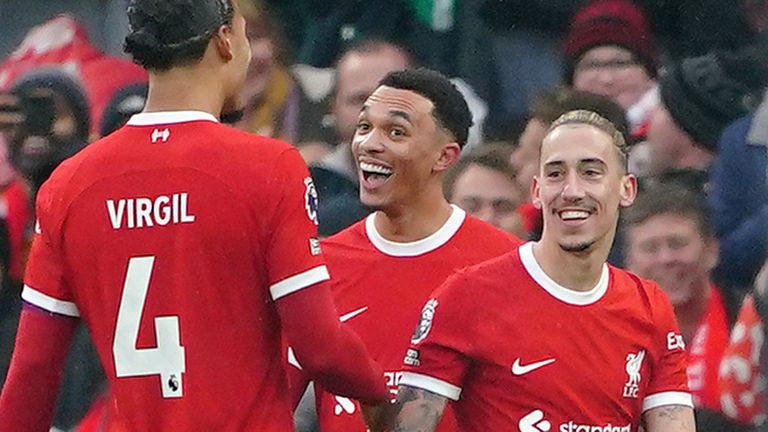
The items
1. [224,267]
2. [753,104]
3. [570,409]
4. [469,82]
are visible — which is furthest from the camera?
[469,82]

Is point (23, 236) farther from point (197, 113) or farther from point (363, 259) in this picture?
point (197, 113)

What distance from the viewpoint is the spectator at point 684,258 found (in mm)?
6445

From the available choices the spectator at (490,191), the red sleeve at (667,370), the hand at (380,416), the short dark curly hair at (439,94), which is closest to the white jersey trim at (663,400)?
the red sleeve at (667,370)

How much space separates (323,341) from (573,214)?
839 mm

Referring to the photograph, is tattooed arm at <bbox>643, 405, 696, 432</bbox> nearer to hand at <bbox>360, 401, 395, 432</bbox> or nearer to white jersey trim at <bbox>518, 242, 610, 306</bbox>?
white jersey trim at <bbox>518, 242, 610, 306</bbox>

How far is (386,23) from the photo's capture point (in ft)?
24.6

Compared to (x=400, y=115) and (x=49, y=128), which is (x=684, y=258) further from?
(x=49, y=128)

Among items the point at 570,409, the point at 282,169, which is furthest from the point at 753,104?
the point at 282,169

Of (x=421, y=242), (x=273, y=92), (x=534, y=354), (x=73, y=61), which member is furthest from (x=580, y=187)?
(x=73, y=61)

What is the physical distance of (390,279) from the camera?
5.50 metres

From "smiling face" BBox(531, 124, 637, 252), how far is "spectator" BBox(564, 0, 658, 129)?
219cm

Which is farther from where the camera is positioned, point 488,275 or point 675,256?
point 675,256

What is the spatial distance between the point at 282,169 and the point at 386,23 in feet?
10.8

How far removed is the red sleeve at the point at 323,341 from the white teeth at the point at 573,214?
2.30 feet
